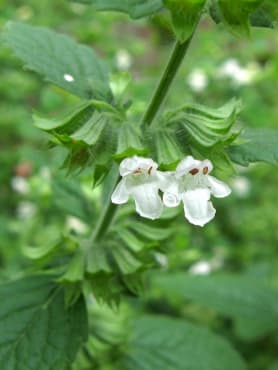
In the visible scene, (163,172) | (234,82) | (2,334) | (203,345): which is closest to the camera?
(163,172)

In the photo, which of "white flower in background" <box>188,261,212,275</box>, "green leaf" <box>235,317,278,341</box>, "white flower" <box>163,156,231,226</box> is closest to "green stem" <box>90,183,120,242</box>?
"white flower" <box>163,156,231,226</box>

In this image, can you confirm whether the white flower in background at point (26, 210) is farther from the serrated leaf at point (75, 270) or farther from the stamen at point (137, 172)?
the stamen at point (137, 172)

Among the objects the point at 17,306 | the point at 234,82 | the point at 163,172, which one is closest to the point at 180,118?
the point at 163,172

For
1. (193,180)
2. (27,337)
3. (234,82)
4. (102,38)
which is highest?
(193,180)

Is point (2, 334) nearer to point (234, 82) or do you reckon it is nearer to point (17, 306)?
point (17, 306)

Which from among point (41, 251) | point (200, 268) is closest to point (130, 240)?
point (41, 251)

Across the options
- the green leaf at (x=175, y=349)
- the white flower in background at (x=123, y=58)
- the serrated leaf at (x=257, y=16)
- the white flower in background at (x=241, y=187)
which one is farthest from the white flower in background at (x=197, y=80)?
the serrated leaf at (x=257, y=16)

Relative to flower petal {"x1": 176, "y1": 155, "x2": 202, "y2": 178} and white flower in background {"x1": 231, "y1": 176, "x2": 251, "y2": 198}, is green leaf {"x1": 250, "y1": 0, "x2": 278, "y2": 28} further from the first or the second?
white flower in background {"x1": 231, "y1": 176, "x2": 251, "y2": 198}
